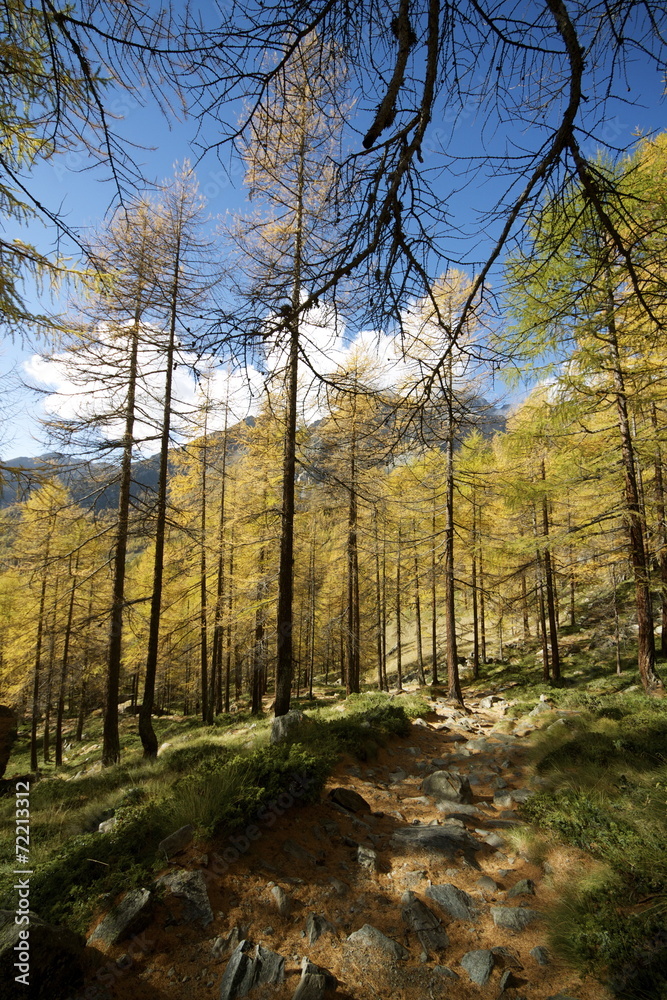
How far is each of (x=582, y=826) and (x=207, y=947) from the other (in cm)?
327

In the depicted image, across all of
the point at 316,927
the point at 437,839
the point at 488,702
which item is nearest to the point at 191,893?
the point at 316,927

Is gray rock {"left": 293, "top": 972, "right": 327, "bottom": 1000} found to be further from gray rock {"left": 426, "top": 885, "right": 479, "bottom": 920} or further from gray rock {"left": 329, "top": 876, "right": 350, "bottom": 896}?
gray rock {"left": 426, "top": 885, "right": 479, "bottom": 920}

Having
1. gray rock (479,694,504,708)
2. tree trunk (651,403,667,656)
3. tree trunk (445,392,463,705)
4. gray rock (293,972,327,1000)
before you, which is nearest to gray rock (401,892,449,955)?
gray rock (293,972,327,1000)

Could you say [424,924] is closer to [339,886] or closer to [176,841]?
[339,886]

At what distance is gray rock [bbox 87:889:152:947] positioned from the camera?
8.36 ft

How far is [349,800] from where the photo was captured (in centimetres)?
448

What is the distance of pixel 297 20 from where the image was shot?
1.76 m

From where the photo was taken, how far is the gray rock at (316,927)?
2680 mm

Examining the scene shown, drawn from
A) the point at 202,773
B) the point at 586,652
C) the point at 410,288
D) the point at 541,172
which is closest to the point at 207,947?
the point at 202,773

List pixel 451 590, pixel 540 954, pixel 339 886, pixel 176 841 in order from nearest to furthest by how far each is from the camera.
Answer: pixel 540 954 < pixel 339 886 < pixel 176 841 < pixel 451 590

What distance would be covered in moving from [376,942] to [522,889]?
1.35 meters

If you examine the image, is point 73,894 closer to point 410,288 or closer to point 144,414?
point 410,288

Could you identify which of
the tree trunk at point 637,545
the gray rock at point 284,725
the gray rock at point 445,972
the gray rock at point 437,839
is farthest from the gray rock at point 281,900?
the tree trunk at point 637,545

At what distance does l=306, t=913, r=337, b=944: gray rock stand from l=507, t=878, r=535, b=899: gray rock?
4.86ft
